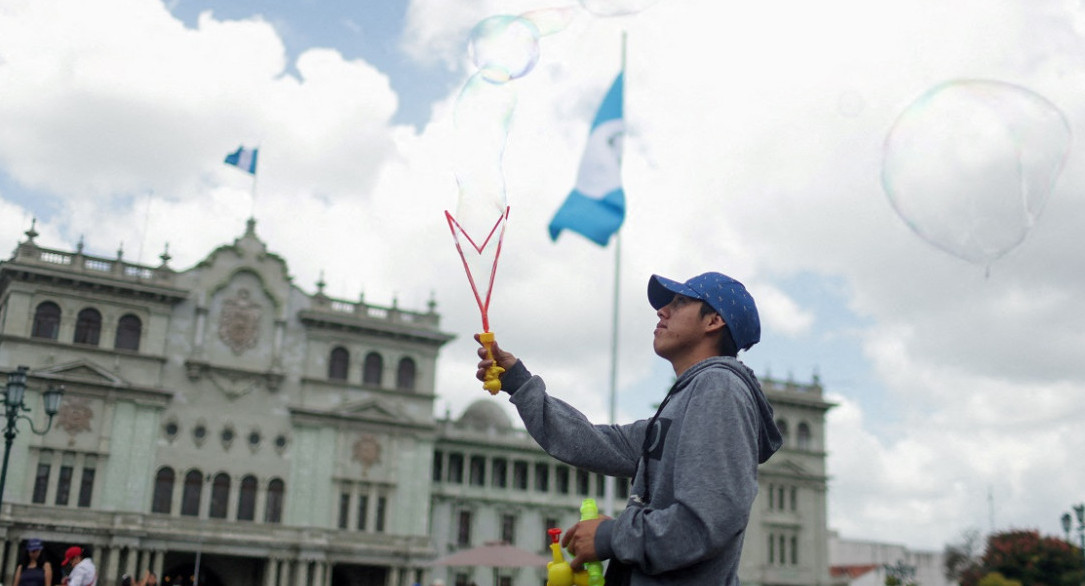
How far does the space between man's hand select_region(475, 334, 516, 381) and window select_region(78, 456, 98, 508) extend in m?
36.1

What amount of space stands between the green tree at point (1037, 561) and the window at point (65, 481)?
34.6 metres

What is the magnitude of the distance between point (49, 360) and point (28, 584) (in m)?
25.2

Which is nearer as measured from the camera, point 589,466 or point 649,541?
point 649,541

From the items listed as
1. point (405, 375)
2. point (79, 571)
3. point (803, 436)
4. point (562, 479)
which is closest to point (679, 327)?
point (79, 571)

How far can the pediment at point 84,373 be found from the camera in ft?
116

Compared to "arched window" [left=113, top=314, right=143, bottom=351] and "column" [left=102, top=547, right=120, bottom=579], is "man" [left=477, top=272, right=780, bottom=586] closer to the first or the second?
"column" [left=102, top=547, right=120, bottom=579]

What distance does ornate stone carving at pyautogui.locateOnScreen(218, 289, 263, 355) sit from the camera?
128ft

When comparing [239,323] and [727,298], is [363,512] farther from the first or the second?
[727,298]

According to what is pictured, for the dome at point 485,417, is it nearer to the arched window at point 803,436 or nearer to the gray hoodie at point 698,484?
the arched window at point 803,436

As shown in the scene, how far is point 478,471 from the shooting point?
149 feet

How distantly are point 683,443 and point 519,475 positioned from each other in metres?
44.3

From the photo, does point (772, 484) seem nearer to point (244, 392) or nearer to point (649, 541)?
point (244, 392)

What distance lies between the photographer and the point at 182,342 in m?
38.1

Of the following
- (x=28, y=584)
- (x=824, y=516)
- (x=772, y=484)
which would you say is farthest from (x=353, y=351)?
(x=28, y=584)
